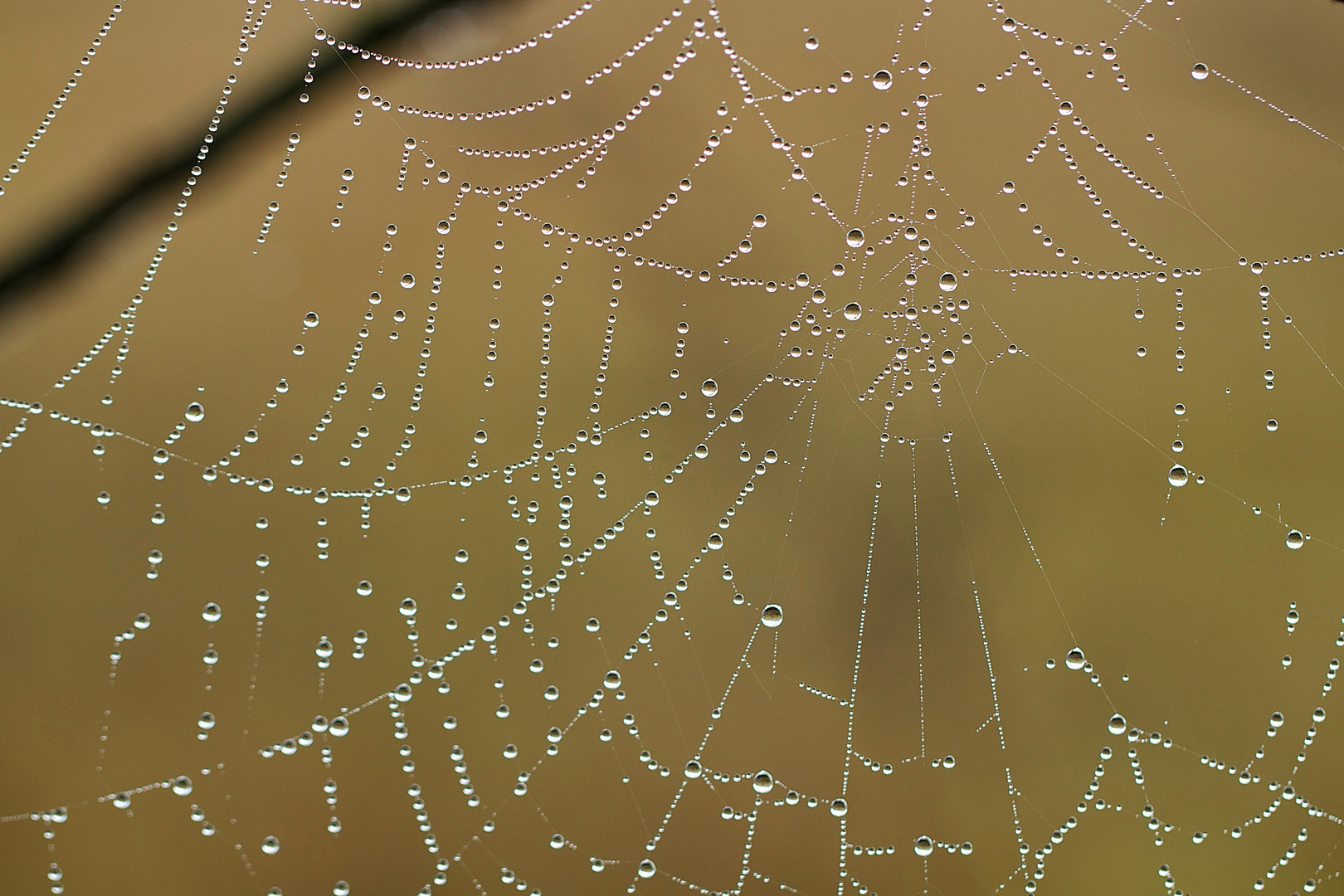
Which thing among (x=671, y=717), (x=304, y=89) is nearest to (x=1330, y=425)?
(x=671, y=717)

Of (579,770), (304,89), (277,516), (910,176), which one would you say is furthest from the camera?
(579,770)

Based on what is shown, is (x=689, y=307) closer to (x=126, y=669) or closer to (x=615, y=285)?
(x=615, y=285)

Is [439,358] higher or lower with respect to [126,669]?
higher

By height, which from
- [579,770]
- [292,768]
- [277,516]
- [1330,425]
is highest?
[277,516]

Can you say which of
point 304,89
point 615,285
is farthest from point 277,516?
point 304,89

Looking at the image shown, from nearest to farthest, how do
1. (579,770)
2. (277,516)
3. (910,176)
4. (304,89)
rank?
1. (304,89)
2. (910,176)
3. (277,516)
4. (579,770)

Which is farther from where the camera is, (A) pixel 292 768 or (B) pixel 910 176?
(A) pixel 292 768

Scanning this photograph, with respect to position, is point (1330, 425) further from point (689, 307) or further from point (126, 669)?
point (126, 669)
